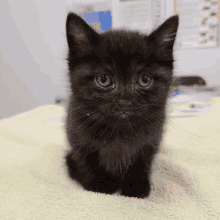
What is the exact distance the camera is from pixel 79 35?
73 cm

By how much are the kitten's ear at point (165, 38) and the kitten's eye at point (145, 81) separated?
0.11m

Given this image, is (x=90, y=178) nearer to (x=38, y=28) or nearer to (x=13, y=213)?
(x=13, y=213)

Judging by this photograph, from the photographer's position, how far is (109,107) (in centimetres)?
63

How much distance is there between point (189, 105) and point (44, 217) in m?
1.86

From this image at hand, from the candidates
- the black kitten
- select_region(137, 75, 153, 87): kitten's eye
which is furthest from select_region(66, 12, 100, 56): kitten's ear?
select_region(137, 75, 153, 87): kitten's eye

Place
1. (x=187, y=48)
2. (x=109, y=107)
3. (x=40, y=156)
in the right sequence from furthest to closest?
1. (x=187, y=48)
2. (x=40, y=156)
3. (x=109, y=107)

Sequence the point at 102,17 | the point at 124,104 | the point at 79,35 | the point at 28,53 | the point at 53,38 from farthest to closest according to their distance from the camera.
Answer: the point at 53,38 → the point at 28,53 → the point at 102,17 → the point at 79,35 → the point at 124,104

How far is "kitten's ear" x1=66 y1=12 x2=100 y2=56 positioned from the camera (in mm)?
697

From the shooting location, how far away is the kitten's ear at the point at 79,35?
70cm

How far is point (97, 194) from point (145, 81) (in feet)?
1.47

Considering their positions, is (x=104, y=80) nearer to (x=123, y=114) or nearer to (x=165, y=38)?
(x=123, y=114)

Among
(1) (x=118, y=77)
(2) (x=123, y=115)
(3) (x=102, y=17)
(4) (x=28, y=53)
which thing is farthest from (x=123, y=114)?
(4) (x=28, y=53)

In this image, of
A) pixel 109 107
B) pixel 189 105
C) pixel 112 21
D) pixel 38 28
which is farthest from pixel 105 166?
pixel 38 28

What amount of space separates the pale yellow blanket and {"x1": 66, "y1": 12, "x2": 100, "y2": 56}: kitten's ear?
1.71 ft
